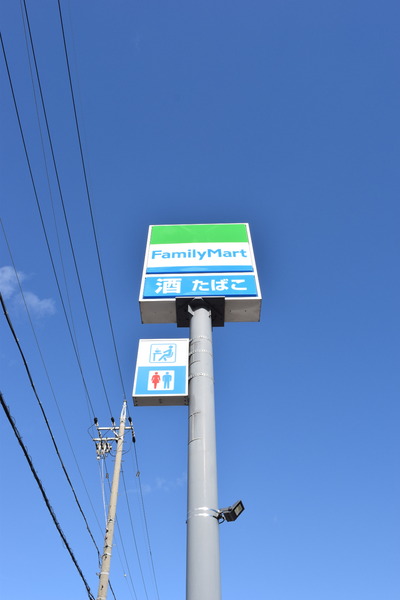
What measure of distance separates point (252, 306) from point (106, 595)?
8.68 metres

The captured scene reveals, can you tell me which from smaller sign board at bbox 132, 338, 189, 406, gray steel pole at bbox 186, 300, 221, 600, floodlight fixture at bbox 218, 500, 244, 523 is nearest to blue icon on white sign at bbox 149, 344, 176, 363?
smaller sign board at bbox 132, 338, 189, 406

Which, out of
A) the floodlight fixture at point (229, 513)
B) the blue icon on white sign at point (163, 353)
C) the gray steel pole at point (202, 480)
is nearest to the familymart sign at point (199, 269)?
the blue icon on white sign at point (163, 353)

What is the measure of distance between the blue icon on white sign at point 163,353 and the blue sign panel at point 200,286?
0.58 meters

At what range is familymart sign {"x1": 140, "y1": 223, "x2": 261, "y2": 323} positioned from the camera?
4.76 metres

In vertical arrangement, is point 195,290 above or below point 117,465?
below

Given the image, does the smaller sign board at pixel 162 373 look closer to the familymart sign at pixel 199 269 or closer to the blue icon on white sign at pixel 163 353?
the blue icon on white sign at pixel 163 353

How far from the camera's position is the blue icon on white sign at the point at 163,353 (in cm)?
438

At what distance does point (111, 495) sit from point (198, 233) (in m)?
8.69

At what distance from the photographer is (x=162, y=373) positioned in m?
4.23

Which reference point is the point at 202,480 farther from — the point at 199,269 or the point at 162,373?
the point at 199,269

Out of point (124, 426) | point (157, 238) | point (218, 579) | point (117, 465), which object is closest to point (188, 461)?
point (218, 579)

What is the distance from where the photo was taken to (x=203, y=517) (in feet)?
10.0

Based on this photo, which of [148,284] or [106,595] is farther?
[106,595]

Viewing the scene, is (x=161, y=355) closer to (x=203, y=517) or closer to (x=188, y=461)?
(x=188, y=461)
